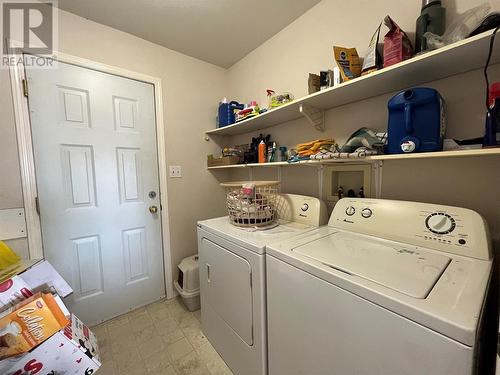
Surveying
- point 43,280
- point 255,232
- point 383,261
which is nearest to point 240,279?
point 255,232

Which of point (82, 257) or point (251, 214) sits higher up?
point (251, 214)

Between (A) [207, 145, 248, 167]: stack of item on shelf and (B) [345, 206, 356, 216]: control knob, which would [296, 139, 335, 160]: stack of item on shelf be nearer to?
(B) [345, 206, 356, 216]: control knob

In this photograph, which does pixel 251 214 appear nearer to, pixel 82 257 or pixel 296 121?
pixel 296 121

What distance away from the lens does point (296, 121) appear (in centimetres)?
180

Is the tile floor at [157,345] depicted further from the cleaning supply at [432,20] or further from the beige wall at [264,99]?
the cleaning supply at [432,20]

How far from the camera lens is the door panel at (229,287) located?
3.77ft

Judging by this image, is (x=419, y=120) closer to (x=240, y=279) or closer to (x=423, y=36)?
(x=423, y=36)

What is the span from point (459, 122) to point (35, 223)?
279 cm

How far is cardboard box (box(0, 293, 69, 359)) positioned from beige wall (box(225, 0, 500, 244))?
1.69 meters

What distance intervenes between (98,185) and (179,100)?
1.14 meters

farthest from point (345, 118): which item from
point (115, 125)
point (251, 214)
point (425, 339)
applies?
point (115, 125)

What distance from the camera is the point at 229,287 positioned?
1.27 metres

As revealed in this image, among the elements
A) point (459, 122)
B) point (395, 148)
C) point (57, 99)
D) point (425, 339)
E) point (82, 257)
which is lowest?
point (82, 257)

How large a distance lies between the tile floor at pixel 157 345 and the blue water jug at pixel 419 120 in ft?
5.76
